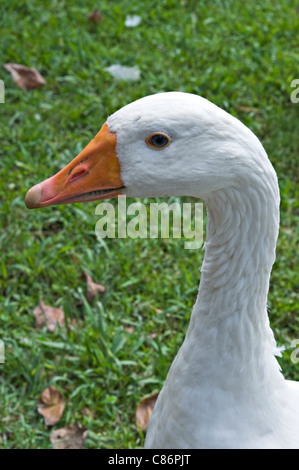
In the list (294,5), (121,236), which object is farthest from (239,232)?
(294,5)

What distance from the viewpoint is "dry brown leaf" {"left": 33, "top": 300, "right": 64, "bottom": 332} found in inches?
116

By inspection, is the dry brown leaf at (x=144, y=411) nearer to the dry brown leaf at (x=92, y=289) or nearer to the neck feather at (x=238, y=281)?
the dry brown leaf at (x=92, y=289)

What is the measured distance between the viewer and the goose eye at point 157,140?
148 cm

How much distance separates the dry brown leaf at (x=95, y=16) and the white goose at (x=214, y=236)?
3196 millimetres

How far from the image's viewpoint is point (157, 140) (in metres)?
1.49

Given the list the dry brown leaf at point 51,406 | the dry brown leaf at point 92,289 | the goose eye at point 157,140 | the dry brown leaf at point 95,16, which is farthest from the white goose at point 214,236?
the dry brown leaf at point 95,16

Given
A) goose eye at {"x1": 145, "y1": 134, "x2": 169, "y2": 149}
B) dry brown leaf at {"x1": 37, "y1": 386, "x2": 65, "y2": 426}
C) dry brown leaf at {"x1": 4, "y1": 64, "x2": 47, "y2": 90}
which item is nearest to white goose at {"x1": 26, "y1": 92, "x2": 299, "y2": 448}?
goose eye at {"x1": 145, "y1": 134, "x2": 169, "y2": 149}

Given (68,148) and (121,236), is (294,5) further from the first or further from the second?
(121,236)

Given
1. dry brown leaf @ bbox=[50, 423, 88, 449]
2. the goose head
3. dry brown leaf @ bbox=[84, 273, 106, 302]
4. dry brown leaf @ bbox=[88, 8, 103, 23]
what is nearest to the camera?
the goose head

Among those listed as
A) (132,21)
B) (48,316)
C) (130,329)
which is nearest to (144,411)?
(130,329)

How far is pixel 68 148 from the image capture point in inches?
149

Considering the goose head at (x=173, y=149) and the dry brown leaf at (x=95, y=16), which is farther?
the dry brown leaf at (x=95, y=16)

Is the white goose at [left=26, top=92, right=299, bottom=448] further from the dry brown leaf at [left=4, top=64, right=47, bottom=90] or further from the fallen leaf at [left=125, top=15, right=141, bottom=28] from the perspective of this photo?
the fallen leaf at [left=125, top=15, right=141, bottom=28]

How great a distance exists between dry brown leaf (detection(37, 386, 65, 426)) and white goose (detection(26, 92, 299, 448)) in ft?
2.61
